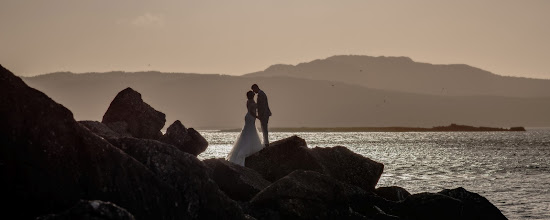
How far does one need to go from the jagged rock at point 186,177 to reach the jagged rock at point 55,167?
38 centimetres

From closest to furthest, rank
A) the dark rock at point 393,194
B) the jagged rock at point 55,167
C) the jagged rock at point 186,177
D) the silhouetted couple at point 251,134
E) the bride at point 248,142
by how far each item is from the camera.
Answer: the jagged rock at point 55,167 < the jagged rock at point 186,177 < the dark rock at point 393,194 < the silhouetted couple at point 251,134 < the bride at point 248,142

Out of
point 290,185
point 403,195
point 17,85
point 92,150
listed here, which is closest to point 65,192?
point 92,150

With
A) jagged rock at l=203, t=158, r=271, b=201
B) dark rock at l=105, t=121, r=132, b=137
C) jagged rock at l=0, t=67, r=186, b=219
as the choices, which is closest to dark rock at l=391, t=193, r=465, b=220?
jagged rock at l=203, t=158, r=271, b=201

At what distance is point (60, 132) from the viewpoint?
38.7ft

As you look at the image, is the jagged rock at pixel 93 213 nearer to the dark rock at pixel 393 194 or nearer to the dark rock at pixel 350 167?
the dark rock at pixel 350 167

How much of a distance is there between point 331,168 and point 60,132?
10.0m

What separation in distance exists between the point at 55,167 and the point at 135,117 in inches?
562

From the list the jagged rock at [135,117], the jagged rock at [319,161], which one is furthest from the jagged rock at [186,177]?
the jagged rock at [135,117]

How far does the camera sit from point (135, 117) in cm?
2567

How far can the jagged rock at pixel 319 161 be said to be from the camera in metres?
20.0

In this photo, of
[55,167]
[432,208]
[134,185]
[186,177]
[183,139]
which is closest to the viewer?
[55,167]

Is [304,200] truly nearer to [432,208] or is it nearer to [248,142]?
[432,208]

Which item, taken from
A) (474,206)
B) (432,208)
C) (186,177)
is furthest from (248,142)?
(186,177)

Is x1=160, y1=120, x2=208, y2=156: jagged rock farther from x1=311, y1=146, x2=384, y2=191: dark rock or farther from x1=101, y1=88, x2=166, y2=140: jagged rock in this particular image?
x1=311, y1=146, x2=384, y2=191: dark rock
